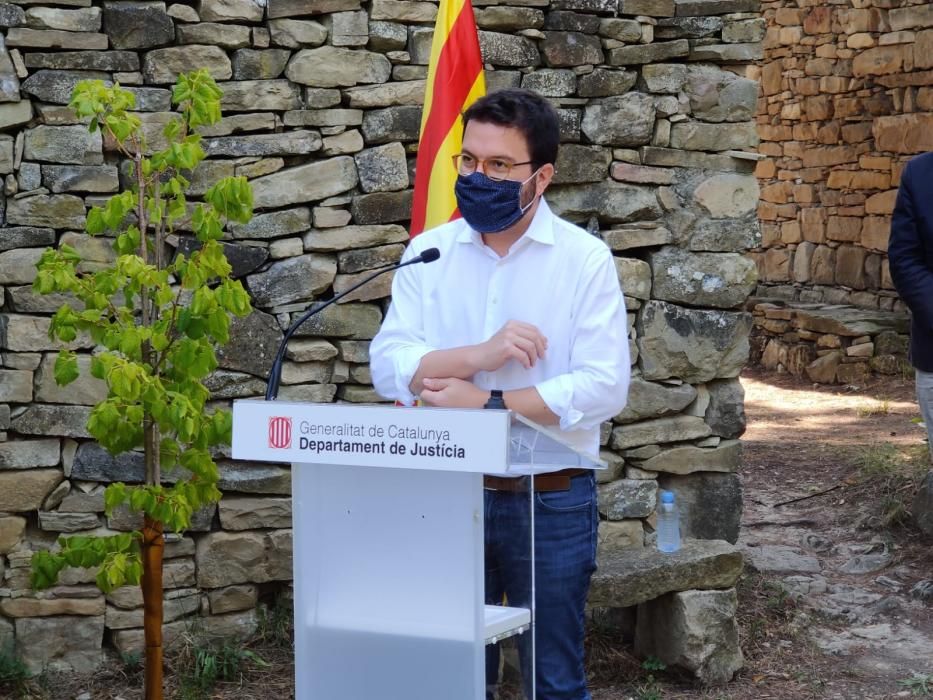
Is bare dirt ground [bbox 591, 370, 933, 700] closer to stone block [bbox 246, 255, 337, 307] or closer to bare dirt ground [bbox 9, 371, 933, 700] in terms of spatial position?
bare dirt ground [bbox 9, 371, 933, 700]

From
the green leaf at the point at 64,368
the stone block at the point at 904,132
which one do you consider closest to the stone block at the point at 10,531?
the green leaf at the point at 64,368

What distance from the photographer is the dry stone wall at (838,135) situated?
8.55 metres

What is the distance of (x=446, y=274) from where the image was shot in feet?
8.05

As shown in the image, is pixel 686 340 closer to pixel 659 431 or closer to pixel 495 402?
pixel 659 431

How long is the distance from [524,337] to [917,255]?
2570 millimetres

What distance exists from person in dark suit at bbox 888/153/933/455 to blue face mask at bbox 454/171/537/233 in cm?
234

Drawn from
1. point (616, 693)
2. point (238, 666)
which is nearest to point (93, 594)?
point (238, 666)

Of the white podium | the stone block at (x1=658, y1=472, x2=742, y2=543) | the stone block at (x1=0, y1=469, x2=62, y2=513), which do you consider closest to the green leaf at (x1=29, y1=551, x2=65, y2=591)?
the stone block at (x1=0, y1=469, x2=62, y2=513)

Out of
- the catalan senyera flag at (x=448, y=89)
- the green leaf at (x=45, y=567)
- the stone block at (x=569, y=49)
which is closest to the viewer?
the green leaf at (x=45, y=567)

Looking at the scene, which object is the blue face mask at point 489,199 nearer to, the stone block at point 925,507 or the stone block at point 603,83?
the stone block at point 603,83

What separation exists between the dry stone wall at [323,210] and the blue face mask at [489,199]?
5.64ft

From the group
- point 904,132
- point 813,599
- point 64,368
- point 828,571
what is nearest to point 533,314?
point 64,368

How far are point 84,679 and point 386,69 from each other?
7.23ft

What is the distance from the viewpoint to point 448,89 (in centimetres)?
372
